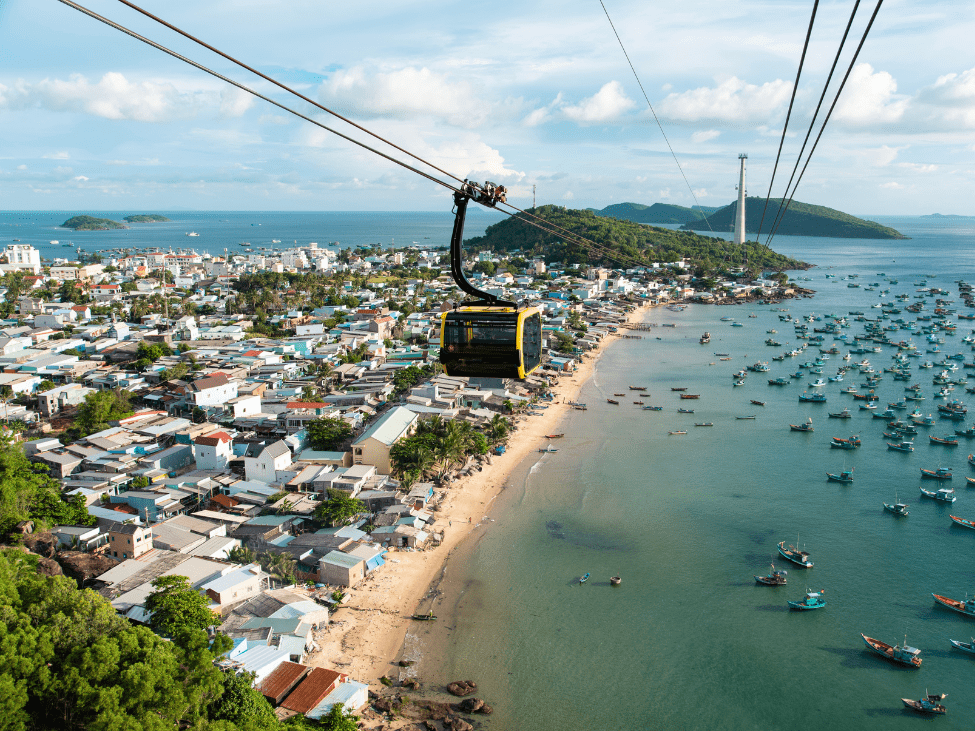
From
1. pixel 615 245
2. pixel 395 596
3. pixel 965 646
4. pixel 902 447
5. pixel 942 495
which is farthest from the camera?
pixel 615 245

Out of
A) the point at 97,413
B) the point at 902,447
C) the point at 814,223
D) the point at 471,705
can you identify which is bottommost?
the point at 471,705

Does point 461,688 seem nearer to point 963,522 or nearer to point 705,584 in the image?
point 705,584

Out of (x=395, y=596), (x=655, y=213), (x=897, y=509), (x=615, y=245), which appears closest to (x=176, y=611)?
(x=395, y=596)

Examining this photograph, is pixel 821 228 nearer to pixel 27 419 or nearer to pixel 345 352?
pixel 345 352

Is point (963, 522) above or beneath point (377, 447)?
beneath

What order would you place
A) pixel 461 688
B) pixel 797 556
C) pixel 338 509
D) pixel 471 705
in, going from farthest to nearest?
pixel 797 556
pixel 338 509
pixel 461 688
pixel 471 705

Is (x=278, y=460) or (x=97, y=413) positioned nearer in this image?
(x=278, y=460)

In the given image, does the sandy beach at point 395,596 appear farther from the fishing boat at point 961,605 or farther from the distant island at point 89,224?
the distant island at point 89,224

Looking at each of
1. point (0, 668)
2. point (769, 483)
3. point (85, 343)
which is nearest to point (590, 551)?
point (769, 483)
